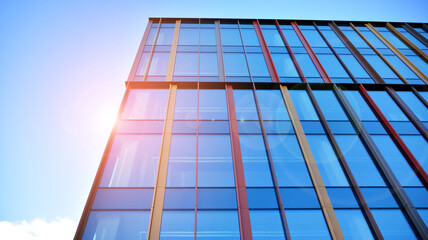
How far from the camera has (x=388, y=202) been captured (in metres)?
9.95

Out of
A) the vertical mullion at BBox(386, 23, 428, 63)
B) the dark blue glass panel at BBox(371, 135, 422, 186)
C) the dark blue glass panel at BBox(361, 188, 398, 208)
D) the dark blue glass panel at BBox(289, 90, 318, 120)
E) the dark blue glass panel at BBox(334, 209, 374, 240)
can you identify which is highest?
the vertical mullion at BBox(386, 23, 428, 63)

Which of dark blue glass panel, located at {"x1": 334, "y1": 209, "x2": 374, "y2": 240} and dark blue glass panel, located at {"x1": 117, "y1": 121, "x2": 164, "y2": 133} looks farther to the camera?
dark blue glass panel, located at {"x1": 117, "y1": 121, "x2": 164, "y2": 133}

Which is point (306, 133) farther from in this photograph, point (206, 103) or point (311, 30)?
point (311, 30)

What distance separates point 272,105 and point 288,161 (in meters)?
3.78

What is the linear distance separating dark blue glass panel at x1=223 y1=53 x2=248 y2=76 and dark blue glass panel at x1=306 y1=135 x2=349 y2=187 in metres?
6.34

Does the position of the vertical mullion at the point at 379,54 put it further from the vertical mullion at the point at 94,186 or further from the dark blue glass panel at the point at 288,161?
the vertical mullion at the point at 94,186

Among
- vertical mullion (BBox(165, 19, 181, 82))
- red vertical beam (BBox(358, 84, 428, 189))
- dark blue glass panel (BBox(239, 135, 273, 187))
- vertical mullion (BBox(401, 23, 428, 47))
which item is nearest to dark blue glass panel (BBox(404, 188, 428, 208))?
red vertical beam (BBox(358, 84, 428, 189))

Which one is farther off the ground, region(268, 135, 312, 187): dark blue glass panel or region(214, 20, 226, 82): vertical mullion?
region(214, 20, 226, 82): vertical mullion

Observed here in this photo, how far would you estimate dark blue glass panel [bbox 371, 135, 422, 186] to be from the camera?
10.6 meters

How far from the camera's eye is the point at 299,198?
994cm

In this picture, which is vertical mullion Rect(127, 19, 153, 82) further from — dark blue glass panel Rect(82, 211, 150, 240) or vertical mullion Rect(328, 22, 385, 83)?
vertical mullion Rect(328, 22, 385, 83)

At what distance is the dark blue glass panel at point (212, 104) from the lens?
1320cm

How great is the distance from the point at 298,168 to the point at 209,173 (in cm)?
402

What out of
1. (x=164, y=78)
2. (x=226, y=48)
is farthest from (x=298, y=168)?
(x=226, y=48)
